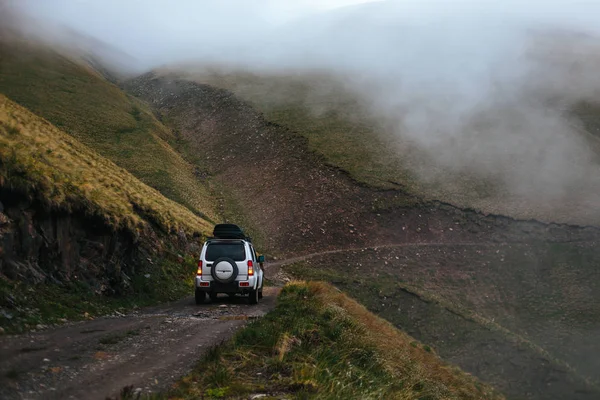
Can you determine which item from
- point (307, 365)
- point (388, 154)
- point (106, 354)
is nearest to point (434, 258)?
point (388, 154)

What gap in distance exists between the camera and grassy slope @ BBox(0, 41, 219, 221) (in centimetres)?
5428

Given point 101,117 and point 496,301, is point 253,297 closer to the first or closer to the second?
point 496,301

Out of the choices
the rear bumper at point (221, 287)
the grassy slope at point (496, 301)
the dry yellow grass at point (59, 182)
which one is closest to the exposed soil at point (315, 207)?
the grassy slope at point (496, 301)

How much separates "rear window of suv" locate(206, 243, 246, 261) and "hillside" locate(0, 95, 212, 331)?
3135 millimetres

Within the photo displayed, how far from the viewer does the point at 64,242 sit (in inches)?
688

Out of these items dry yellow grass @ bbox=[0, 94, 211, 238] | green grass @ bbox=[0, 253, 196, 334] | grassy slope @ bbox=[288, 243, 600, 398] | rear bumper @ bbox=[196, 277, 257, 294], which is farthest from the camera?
grassy slope @ bbox=[288, 243, 600, 398]

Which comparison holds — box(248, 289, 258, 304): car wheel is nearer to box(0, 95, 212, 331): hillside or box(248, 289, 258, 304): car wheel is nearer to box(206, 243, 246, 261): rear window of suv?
box(206, 243, 246, 261): rear window of suv

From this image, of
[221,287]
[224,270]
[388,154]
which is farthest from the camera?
[388,154]

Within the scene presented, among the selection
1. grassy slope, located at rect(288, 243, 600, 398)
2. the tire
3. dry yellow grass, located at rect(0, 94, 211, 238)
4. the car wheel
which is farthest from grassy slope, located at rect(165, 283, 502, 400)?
grassy slope, located at rect(288, 243, 600, 398)

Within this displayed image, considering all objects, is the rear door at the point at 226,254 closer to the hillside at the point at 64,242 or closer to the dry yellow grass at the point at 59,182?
the hillside at the point at 64,242

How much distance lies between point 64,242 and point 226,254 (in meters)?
5.92

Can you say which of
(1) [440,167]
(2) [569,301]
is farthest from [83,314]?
(1) [440,167]

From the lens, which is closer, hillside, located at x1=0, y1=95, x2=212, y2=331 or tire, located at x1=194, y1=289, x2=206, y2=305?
hillside, located at x1=0, y1=95, x2=212, y2=331

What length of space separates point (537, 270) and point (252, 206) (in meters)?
26.8
